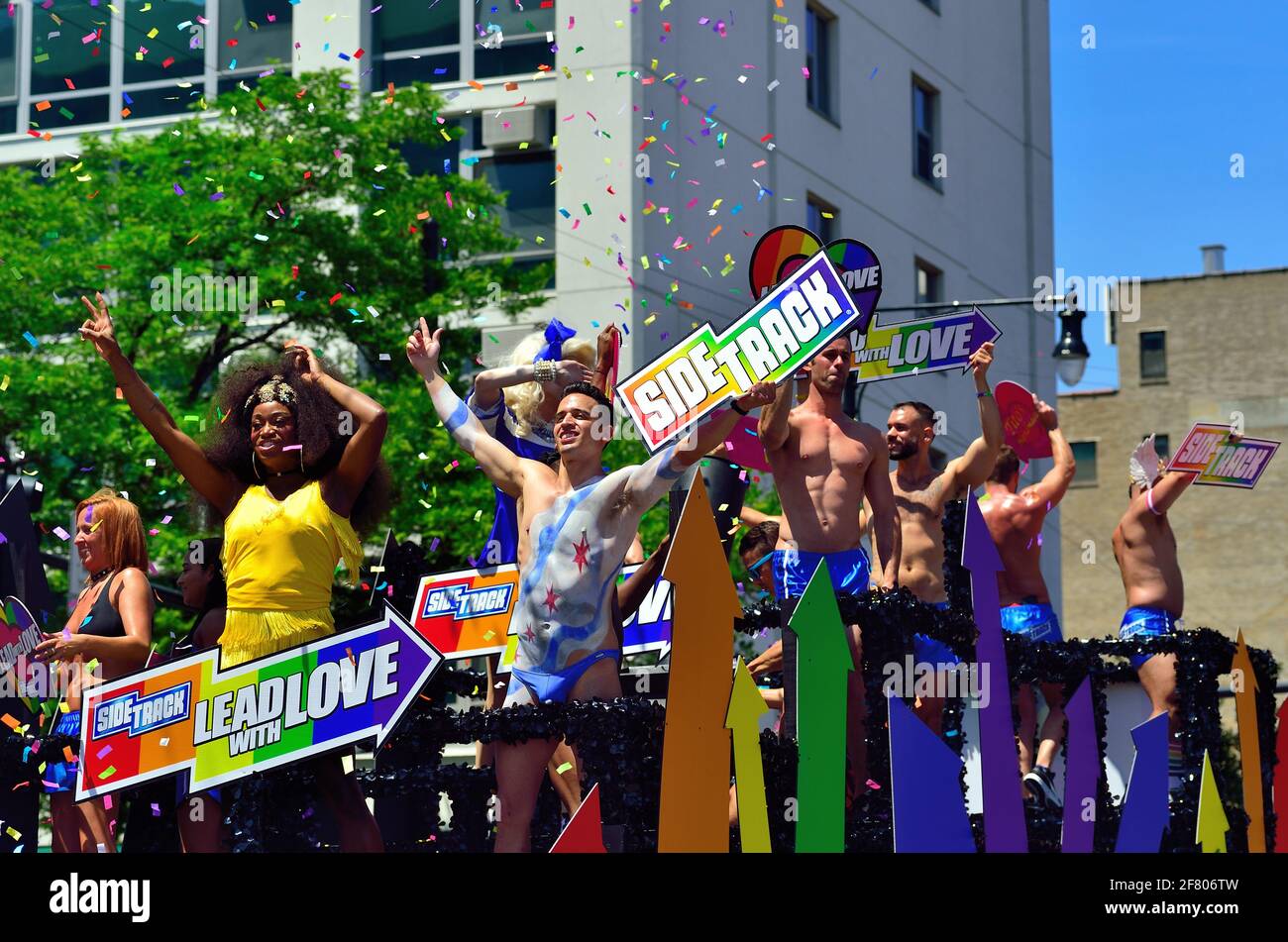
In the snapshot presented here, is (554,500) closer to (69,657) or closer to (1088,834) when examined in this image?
(69,657)

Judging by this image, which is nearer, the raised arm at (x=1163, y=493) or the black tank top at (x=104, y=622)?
the black tank top at (x=104, y=622)

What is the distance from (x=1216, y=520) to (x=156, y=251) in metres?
36.1

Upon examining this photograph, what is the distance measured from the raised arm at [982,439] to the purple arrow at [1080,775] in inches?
60.5

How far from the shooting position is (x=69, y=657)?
580cm

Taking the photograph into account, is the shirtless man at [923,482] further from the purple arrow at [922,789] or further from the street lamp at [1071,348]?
the street lamp at [1071,348]

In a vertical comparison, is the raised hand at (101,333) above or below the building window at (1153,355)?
below

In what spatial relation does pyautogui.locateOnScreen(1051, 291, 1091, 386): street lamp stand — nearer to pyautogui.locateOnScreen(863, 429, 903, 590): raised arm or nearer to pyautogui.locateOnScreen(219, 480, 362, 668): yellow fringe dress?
pyautogui.locateOnScreen(863, 429, 903, 590): raised arm

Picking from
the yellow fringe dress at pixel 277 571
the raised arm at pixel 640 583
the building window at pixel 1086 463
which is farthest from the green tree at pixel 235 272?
the building window at pixel 1086 463

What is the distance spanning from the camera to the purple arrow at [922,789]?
5.52 metres

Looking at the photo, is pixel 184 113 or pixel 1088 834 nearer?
pixel 1088 834

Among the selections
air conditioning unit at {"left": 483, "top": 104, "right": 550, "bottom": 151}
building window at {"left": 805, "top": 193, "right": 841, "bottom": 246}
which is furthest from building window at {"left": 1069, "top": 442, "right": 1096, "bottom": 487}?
air conditioning unit at {"left": 483, "top": 104, "right": 550, "bottom": 151}

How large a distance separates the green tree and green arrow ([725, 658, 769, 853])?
9762mm

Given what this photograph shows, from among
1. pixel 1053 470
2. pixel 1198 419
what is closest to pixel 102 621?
pixel 1053 470
